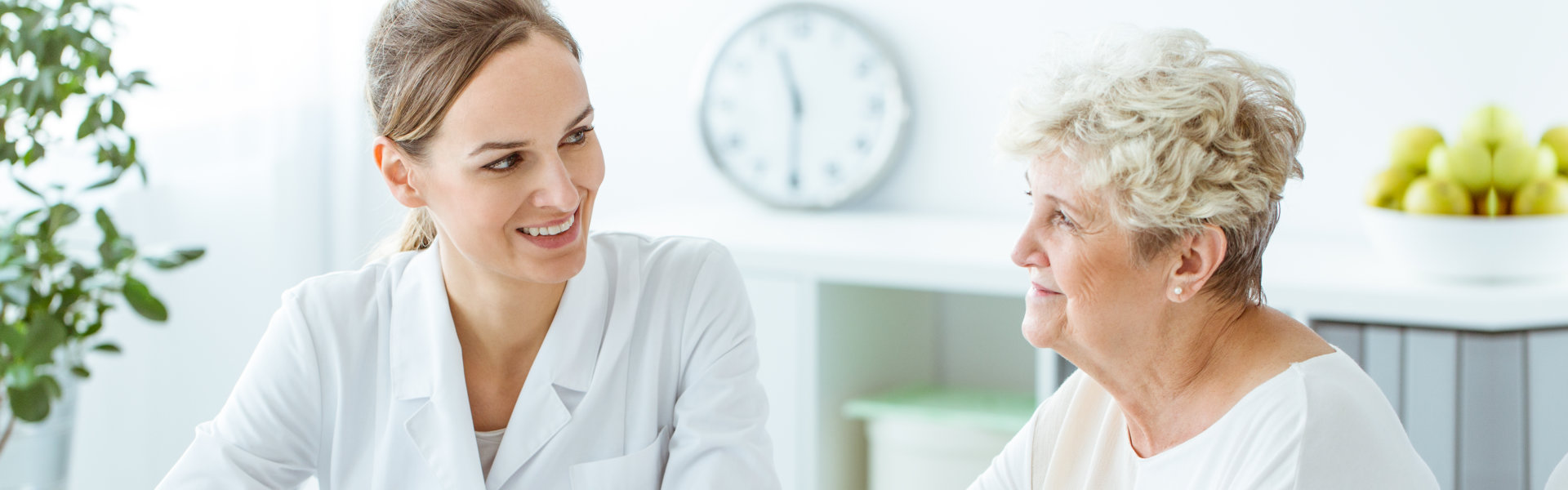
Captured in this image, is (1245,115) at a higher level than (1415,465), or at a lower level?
higher

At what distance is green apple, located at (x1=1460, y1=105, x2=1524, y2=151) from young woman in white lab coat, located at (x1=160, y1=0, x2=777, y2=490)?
1.17m

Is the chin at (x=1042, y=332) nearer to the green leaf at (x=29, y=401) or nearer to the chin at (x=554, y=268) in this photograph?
the chin at (x=554, y=268)

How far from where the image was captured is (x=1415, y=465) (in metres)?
1.12

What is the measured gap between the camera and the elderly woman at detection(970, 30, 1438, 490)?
113 cm


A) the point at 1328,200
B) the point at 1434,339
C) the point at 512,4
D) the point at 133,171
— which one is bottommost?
the point at 1434,339

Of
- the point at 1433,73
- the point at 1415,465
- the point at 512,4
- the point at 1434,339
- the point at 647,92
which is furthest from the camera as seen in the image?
the point at 647,92

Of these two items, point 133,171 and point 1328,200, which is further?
point 133,171

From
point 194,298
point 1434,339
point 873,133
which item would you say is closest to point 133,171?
point 194,298

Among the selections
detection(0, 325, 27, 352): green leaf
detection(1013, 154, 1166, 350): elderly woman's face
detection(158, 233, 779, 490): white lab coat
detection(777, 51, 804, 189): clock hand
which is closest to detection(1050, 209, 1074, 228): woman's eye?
detection(1013, 154, 1166, 350): elderly woman's face

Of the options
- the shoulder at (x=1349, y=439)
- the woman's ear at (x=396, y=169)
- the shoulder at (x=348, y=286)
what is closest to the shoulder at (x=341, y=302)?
the shoulder at (x=348, y=286)

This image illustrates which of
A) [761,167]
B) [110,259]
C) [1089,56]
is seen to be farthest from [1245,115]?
[761,167]

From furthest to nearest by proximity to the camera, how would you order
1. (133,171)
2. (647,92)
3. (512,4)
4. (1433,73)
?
(647,92) < (133,171) < (1433,73) < (512,4)

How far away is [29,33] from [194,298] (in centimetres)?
113

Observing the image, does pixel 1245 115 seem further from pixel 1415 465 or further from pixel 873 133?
pixel 873 133
